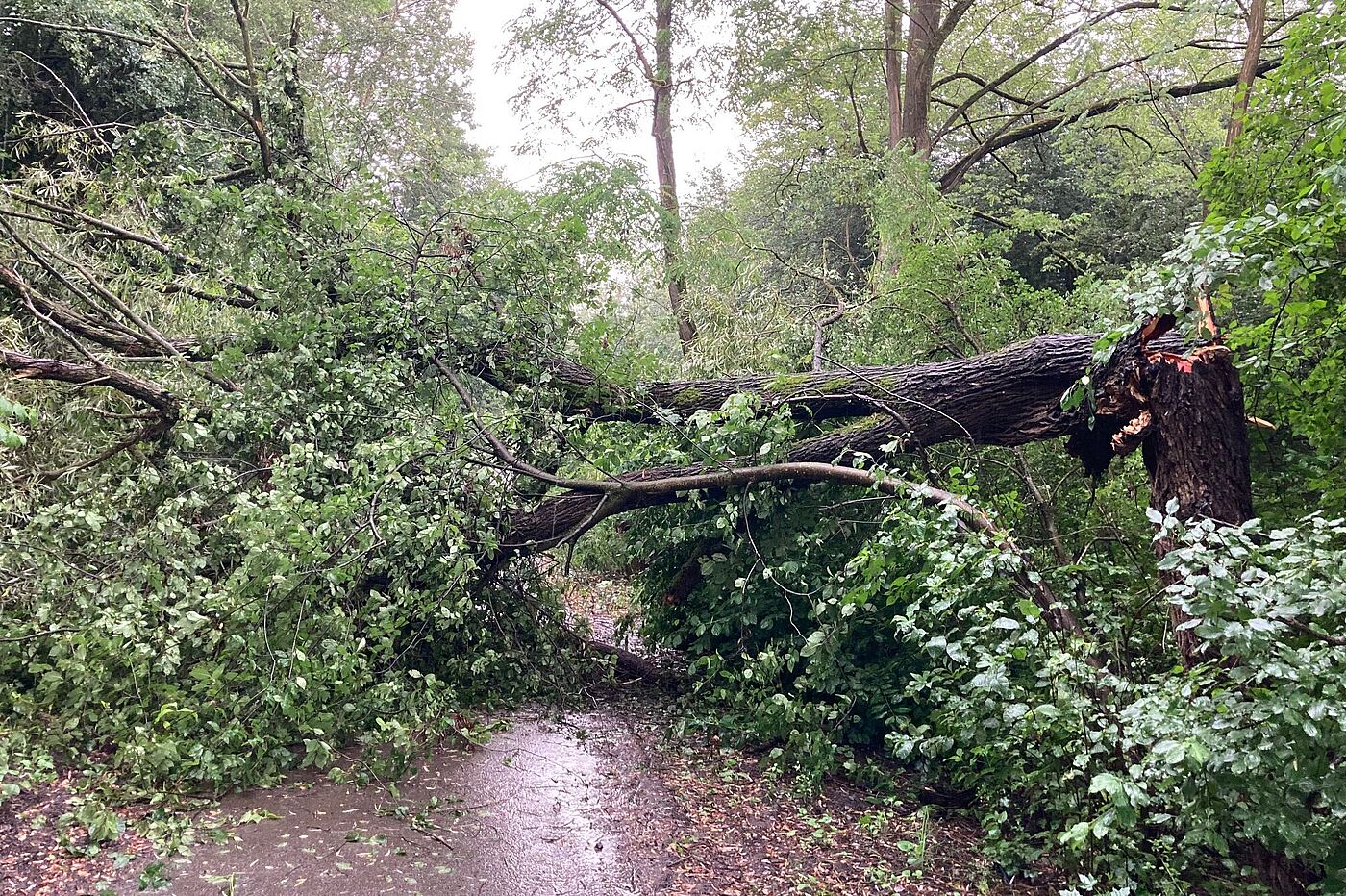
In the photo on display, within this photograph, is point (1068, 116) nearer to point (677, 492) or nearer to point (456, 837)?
point (677, 492)

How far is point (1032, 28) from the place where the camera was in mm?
11070

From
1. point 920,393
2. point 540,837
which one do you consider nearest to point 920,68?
point 920,393

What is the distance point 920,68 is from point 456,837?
9.61 metres

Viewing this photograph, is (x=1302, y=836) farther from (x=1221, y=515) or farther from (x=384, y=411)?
(x=384, y=411)

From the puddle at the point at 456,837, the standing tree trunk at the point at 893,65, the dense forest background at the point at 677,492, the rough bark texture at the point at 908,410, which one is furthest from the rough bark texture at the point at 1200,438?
the standing tree trunk at the point at 893,65

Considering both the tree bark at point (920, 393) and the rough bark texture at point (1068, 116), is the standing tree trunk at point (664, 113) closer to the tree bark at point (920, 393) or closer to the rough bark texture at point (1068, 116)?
the rough bark texture at point (1068, 116)

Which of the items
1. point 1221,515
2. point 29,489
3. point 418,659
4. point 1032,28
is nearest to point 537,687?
point 418,659

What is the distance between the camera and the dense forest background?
2664 millimetres

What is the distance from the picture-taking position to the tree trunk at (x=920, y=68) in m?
9.59

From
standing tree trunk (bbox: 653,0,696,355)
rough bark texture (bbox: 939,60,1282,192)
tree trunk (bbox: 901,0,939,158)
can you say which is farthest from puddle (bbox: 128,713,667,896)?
rough bark texture (bbox: 939,60,1282,192)

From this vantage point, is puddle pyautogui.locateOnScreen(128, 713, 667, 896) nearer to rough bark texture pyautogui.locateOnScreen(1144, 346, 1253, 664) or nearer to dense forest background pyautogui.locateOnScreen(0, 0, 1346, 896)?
dense forest background pyautogui.locateOnScreen(0, 0, 1346, 896)

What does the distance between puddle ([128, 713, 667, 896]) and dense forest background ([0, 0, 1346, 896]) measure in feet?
0.98

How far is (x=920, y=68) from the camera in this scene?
9641 mm

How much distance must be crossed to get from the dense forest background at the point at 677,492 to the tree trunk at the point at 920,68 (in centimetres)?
244
